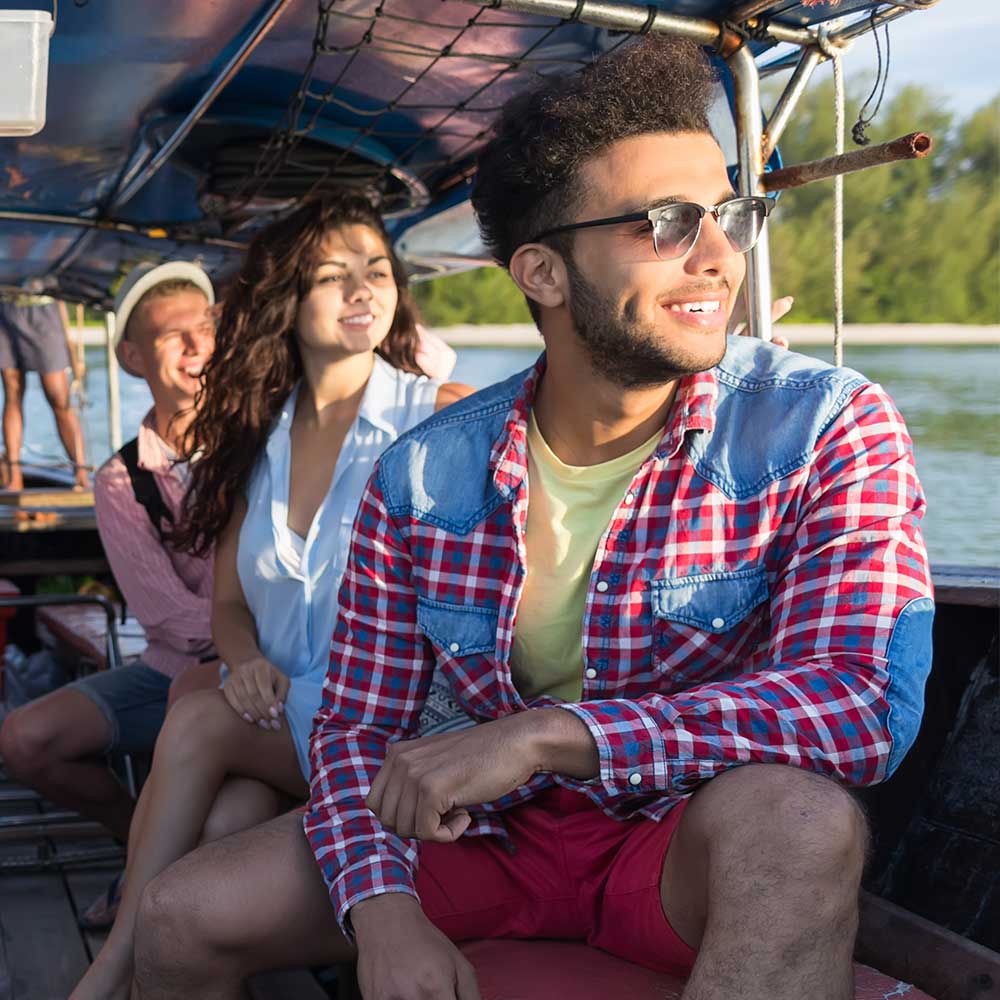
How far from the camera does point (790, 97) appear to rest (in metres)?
2.41

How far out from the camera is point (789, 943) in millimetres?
1277

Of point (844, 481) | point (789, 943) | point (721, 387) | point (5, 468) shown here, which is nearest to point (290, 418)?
point (721, 387)

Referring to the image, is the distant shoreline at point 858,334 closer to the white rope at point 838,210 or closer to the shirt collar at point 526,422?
the white rope at point 838,210

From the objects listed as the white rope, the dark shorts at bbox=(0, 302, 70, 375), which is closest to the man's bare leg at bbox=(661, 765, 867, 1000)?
the white rope

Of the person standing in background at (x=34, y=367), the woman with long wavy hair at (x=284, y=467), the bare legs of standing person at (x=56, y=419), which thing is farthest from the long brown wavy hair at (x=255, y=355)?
the bare legs of standing person at (x=56, y=419)

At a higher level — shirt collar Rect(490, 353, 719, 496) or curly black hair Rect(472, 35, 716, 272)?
curly black hair Rect(472, 35, 716, 272)

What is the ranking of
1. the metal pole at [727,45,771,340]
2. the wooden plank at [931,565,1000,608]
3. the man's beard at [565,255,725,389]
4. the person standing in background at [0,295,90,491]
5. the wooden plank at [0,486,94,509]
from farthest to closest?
the person standing in background at [0,295,90,491] → the wooden plank at [0,486,94,509] → the metal pole at [727,45,771,340] → the wooden plank at [931,565,1000,608] → the man's beard at [565,255,725,389]

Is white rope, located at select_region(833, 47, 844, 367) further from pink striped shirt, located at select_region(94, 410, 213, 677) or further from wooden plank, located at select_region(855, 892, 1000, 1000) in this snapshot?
pink striped shirt, located at select_region(94, 410, 213, 677)

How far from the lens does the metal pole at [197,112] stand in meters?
2.54

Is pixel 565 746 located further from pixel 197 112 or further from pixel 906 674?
pixel 197 112

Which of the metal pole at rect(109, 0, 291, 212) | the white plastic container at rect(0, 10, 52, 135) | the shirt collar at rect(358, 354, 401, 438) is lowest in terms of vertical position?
the shirt collar at rect(358, 354, 401, 438)

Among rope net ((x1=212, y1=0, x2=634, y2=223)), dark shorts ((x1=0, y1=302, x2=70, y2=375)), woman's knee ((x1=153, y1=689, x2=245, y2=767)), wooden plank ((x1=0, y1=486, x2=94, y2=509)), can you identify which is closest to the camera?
woman's knee ((x1=153, y1=689, x2=245, y2=767))

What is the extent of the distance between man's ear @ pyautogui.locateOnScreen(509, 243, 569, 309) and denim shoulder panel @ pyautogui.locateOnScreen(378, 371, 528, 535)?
0.41 feet

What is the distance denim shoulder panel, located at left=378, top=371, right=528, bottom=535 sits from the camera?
186cm
